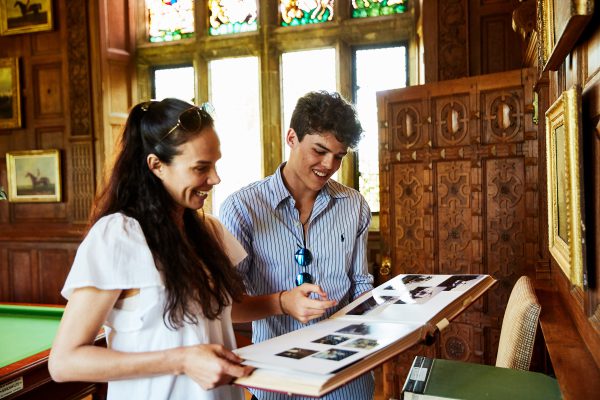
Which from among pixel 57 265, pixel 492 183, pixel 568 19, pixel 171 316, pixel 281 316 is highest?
pixel 568 19

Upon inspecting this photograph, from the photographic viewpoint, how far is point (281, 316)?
71.3 inches

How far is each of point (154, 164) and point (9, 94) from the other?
6.00 metres

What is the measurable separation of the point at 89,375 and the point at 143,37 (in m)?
5.94

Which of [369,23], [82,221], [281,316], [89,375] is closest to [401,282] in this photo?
[281,316]

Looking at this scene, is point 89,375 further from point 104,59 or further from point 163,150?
point 104,59

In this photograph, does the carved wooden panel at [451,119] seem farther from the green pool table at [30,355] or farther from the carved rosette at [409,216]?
→ the green pool table at [30,355]

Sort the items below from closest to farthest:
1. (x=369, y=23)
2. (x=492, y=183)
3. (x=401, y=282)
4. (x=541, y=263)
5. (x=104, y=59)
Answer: (x=401, y=282)
(x=541, y=263)
(x=492, y=183)
(x=369, y=23)
(x=104, y=59)

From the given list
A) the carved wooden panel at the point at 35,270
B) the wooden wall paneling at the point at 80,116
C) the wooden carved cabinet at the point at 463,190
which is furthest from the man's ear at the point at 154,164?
the carved wooden panel at the point at 35,270

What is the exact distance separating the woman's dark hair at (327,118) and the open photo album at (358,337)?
53 centimetres

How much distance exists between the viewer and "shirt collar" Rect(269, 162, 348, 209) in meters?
1.87

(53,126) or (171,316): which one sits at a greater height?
(53,126)

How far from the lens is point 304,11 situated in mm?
5859

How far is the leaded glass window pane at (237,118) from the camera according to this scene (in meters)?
6.06

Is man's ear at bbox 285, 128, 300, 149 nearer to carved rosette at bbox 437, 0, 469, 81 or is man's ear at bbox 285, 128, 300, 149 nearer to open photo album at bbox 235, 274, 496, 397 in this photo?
open photo album at bbox 235, 274, 496, 397
